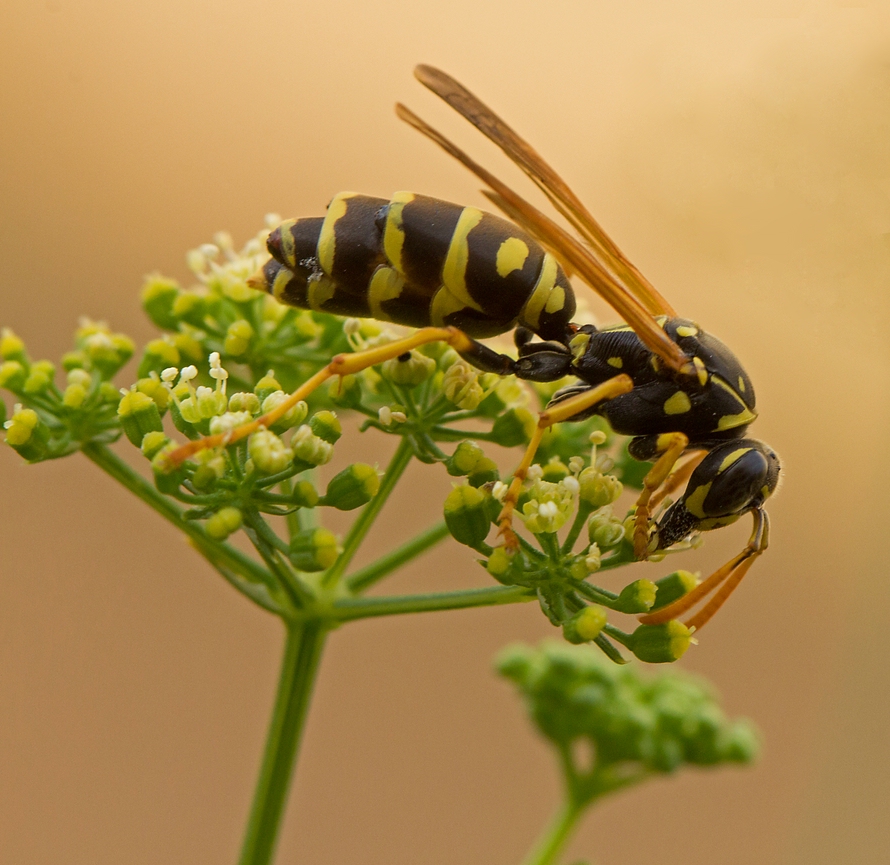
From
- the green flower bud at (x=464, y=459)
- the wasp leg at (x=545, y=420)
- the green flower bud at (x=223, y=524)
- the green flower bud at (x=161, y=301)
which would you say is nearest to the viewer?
the green flower bud at (x=223, y=524)

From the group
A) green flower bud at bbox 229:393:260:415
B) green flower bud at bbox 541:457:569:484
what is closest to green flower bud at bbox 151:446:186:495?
green flower bud at bbox 229:393:260:415

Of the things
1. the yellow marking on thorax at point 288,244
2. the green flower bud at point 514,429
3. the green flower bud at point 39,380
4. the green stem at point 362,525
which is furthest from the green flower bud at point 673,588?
the green flower bud at point 39,380

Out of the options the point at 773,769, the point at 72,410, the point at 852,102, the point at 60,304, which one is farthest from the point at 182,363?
the point at 773,769

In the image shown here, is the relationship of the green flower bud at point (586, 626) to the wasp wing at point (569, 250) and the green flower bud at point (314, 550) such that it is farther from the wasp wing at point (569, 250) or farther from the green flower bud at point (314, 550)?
the wasp wing at point (569, 250)

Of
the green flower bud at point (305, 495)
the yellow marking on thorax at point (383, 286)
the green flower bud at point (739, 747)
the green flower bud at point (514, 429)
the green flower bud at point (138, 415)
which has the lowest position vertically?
the green flower bud at point (739, 747)

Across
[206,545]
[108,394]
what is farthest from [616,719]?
[108,394]
